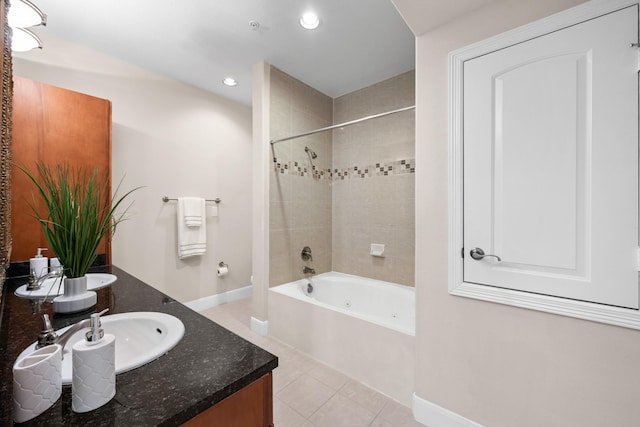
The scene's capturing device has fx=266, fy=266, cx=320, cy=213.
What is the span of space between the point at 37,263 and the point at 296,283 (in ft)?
6.19

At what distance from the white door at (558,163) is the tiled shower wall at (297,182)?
171 centimetres

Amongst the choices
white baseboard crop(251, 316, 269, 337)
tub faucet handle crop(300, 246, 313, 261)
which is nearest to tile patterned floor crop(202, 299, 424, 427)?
white baseboard crop(251, 316, 269, 337)

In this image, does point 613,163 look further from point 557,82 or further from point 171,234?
point 171,234

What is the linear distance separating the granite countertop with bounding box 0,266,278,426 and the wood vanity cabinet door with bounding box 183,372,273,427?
1.3 inches

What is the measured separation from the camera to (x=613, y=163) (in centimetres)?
106

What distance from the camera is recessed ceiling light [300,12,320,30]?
192 cm

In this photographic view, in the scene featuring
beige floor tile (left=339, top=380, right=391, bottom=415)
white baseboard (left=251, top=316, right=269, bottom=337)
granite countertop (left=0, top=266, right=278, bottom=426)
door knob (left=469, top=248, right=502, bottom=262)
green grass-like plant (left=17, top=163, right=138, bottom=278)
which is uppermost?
green grass-like plant (left=17, top=163, right=138, bottom=278)

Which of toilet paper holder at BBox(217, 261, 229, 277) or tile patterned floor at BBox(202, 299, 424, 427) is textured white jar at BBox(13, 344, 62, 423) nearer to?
tile patterned floor at BBox(202, 299, 424, 427)

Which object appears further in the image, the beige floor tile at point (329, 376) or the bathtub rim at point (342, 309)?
the beige floor tile at point (329, 376)

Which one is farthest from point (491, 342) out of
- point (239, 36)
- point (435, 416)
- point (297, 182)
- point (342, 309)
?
point (239, 36)

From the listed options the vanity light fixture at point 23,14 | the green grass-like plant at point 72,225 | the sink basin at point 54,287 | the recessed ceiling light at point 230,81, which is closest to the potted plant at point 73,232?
the green grass-like plant at point 72,225

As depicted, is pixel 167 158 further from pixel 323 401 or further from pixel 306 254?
pixel 323 401

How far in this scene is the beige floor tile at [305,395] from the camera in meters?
1.63

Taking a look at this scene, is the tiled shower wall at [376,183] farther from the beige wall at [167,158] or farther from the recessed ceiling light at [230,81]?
the beige wall at [167,158]
